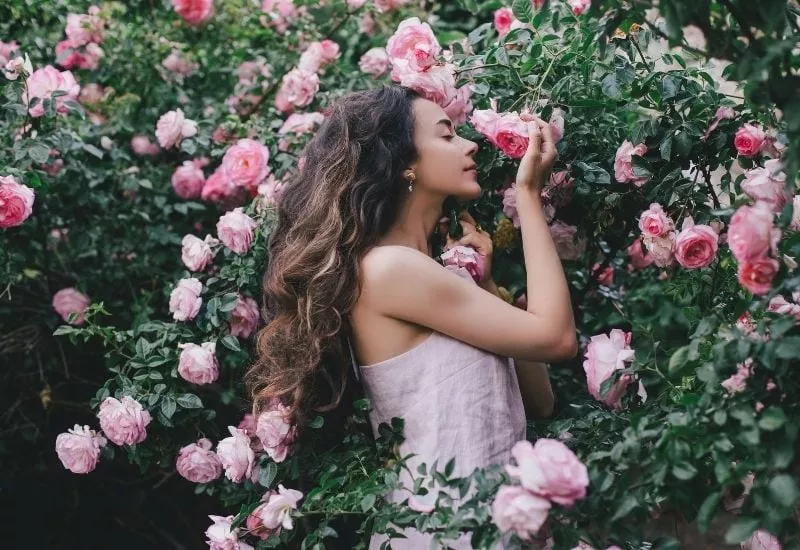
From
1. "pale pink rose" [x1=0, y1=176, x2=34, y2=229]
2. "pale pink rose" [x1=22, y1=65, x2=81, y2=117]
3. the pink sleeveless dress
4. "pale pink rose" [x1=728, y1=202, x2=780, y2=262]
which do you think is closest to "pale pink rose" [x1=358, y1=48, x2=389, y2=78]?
"pale pink rose" [x1=22, y1=65, x2=81, y2=117]

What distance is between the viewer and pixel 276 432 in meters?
2.26

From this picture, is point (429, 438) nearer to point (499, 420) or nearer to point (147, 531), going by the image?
point (499, 420)

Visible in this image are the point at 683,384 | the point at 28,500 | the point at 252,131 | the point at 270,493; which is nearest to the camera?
the point at 683,384

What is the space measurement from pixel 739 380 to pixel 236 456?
4.14ft

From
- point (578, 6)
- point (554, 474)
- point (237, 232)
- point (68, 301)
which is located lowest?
point (68, 301)

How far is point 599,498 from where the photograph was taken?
1.69 m

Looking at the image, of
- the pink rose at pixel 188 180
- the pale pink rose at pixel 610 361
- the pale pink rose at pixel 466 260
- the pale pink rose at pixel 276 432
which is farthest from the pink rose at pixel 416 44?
the pink rose at pixel 188 180

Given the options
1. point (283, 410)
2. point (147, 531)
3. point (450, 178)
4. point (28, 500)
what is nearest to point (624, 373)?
point (450, 178)

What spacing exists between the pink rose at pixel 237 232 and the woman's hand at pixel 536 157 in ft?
2.66

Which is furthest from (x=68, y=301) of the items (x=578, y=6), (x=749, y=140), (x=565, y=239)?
(x=749, y=140)

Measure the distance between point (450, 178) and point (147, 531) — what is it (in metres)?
2.02

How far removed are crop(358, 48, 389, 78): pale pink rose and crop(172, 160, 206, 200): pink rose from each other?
0.70 m

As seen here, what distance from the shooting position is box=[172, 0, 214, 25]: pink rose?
11.4ft

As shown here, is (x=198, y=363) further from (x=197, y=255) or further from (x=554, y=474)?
(x=554, y=474)
